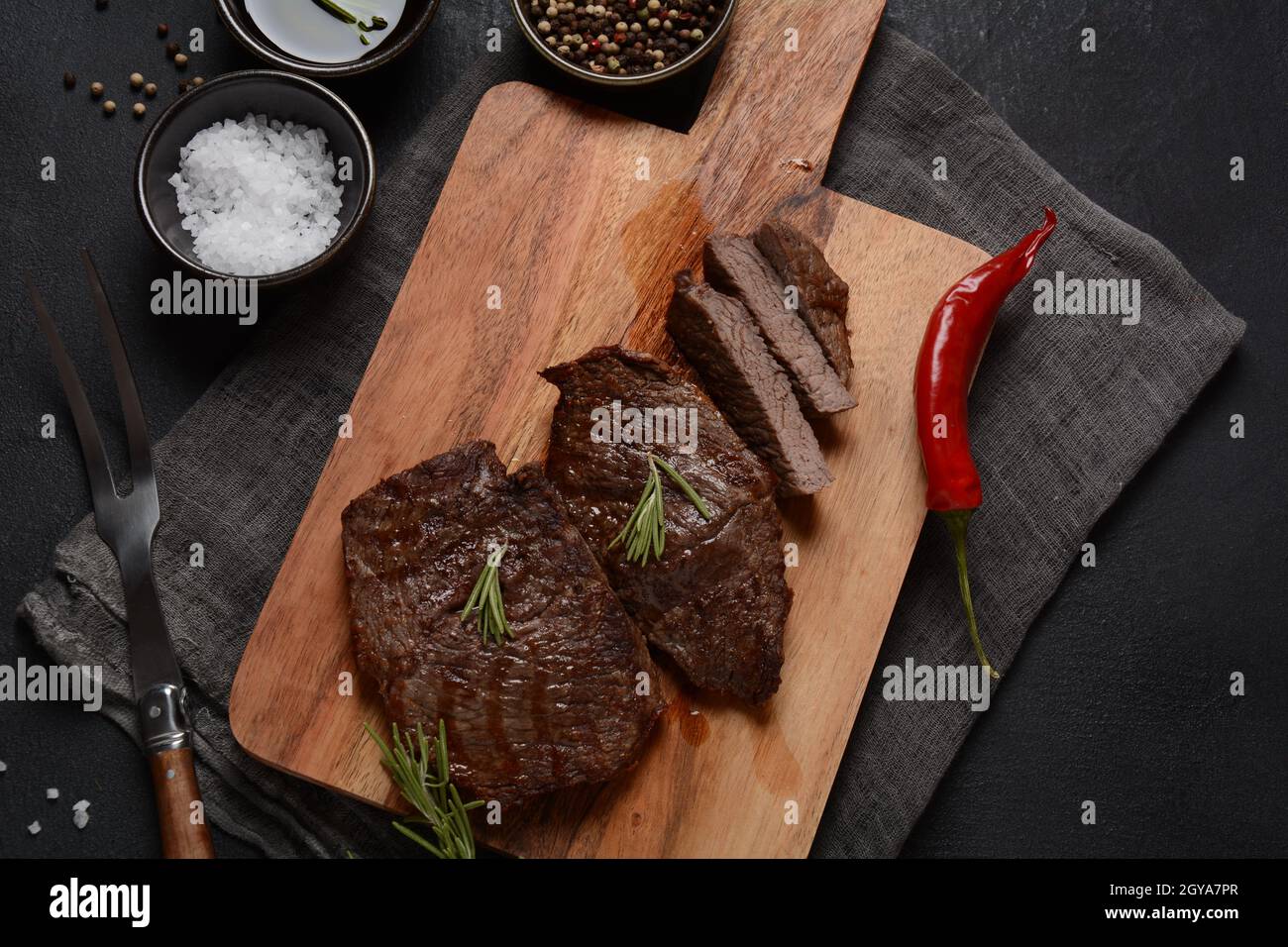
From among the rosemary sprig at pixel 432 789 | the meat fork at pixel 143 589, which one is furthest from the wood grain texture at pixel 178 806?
the rosemary sprig at pixel 432 789

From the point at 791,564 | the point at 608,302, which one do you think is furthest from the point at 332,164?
the point at 791,564

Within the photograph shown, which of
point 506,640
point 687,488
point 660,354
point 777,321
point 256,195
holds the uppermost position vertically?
point 256,195

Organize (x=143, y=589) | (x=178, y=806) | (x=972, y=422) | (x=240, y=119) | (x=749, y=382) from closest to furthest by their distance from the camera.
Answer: (x=178, y=806)
(x=749, y=382)
(x=143, y=589)
(x=240, y=119)
(x=972, y=422)

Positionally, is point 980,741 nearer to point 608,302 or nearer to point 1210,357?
point 1210,357

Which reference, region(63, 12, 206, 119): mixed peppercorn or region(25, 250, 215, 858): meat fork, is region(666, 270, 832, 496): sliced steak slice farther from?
region(63, 12, 206, 119): mixed peppercorn

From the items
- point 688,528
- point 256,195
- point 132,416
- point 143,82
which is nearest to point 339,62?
point 256,195

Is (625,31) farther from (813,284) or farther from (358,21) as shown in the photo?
(813,284)

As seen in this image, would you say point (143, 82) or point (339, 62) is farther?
point (143, 82)
